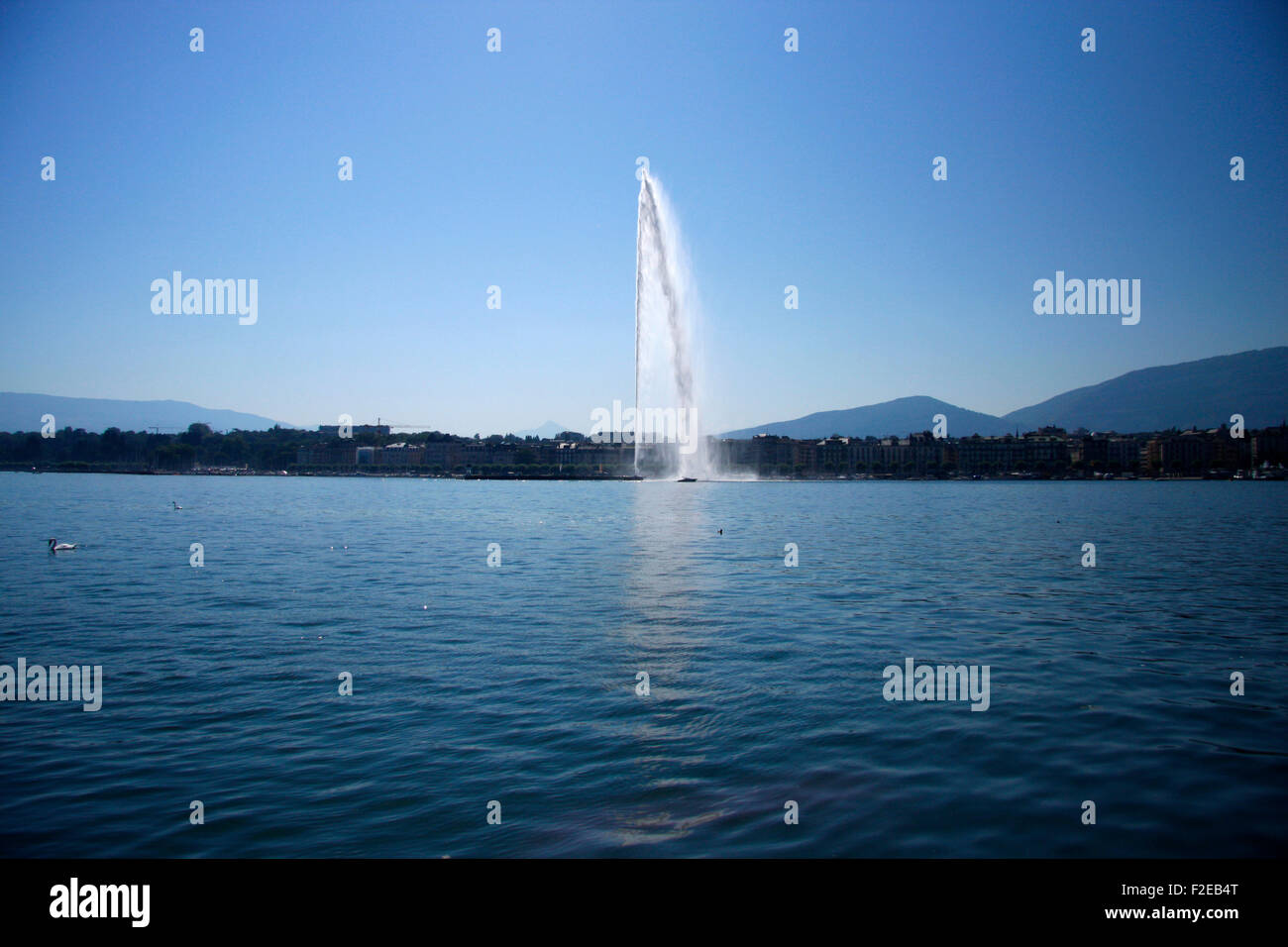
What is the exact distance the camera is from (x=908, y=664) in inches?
612

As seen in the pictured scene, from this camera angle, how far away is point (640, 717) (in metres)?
12.4

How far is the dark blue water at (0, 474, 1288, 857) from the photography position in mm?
8641

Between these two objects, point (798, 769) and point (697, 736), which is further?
point (697, 736)

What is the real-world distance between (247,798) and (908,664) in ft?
36.0

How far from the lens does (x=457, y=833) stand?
857cm

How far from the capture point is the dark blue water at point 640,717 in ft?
28.3

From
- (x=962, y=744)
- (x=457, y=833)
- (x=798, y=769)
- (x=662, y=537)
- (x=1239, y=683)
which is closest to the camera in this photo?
(x=457, y=833)
